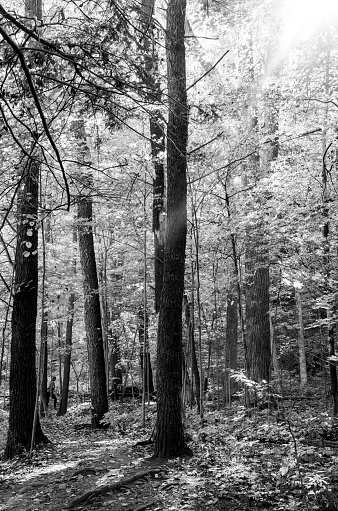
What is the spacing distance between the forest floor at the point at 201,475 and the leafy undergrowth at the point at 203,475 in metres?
0.01

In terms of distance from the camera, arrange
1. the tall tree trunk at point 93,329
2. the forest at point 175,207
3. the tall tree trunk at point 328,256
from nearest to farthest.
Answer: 1. the forest at point 175,207
2. the tall tree trunk at point 328,256
3. the tall tree trunk at point 93,329

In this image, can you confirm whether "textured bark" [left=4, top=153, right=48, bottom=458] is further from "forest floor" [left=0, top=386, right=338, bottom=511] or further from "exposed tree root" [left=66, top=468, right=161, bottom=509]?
"exposed tree root" [left=66, top=468, right=161, bottom=509]

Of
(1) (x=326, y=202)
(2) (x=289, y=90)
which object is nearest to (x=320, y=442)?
(1) (x=326, y=202)

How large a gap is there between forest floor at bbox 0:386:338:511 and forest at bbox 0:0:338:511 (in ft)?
0.10

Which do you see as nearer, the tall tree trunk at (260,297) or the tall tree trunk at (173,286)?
the tall tree trunk at (173,286)

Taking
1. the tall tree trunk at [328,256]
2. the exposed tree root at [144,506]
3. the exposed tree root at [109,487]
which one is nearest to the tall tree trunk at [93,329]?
the tall tree trunk at [328,256]

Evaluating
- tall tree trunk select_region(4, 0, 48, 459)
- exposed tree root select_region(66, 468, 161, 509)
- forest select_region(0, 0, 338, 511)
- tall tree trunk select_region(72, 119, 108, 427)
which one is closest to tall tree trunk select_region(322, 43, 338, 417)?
forest select_region(0, 0, 338, 511)

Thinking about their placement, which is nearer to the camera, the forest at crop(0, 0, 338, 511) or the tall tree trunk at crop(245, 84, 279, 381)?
the forest at crop(0, 0, 338, 511)

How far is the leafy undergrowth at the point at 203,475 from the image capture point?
13.6 ft

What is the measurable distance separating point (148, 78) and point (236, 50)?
8855mm

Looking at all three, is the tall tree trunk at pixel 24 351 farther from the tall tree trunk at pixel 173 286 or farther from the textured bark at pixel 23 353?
the tall tree trunk at pixel 173 286

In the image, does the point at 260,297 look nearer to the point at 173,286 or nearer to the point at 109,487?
the point at 173,286

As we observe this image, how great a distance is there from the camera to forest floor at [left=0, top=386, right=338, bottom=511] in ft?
13.6

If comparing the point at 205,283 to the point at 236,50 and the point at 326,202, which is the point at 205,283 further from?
the point at 236,50
